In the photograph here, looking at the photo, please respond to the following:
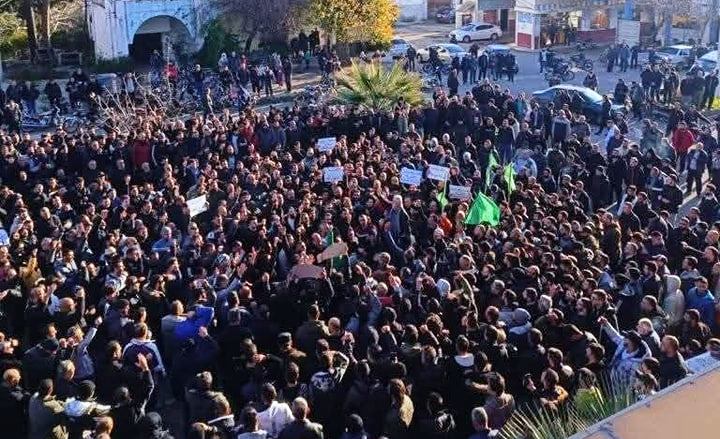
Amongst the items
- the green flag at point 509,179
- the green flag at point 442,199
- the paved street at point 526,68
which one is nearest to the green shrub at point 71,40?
the paved street at point 526,68

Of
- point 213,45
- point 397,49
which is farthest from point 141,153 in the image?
point 397,49

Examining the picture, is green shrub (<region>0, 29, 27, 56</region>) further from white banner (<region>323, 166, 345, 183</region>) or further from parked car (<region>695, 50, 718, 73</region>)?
parked car (<region>695, 50, 718, 73</region>)

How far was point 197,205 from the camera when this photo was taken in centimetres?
1439

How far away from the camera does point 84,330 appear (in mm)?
10141

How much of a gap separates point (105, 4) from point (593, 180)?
24320 mm

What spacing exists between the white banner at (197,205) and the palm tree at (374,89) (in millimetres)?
8613

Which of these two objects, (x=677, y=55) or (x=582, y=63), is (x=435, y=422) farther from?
(x=677, y=55)

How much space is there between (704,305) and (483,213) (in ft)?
12.9

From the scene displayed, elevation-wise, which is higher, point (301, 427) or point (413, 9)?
point (413, 9)

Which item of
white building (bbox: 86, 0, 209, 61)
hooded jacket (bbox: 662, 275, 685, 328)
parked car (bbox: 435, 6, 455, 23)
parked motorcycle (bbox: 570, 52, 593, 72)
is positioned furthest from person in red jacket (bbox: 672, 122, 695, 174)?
parked car (bbox: 435, 6, 455, 23)

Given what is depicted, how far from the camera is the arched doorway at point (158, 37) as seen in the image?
36.4 metres

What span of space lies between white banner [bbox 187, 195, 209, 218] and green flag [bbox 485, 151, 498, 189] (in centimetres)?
489

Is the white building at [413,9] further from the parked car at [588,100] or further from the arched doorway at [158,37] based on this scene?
the parked car at [588,100]

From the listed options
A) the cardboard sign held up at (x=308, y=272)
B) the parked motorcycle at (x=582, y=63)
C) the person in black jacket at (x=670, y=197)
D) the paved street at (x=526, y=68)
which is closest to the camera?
the cardboard sign held up at (x=308, y=272)
